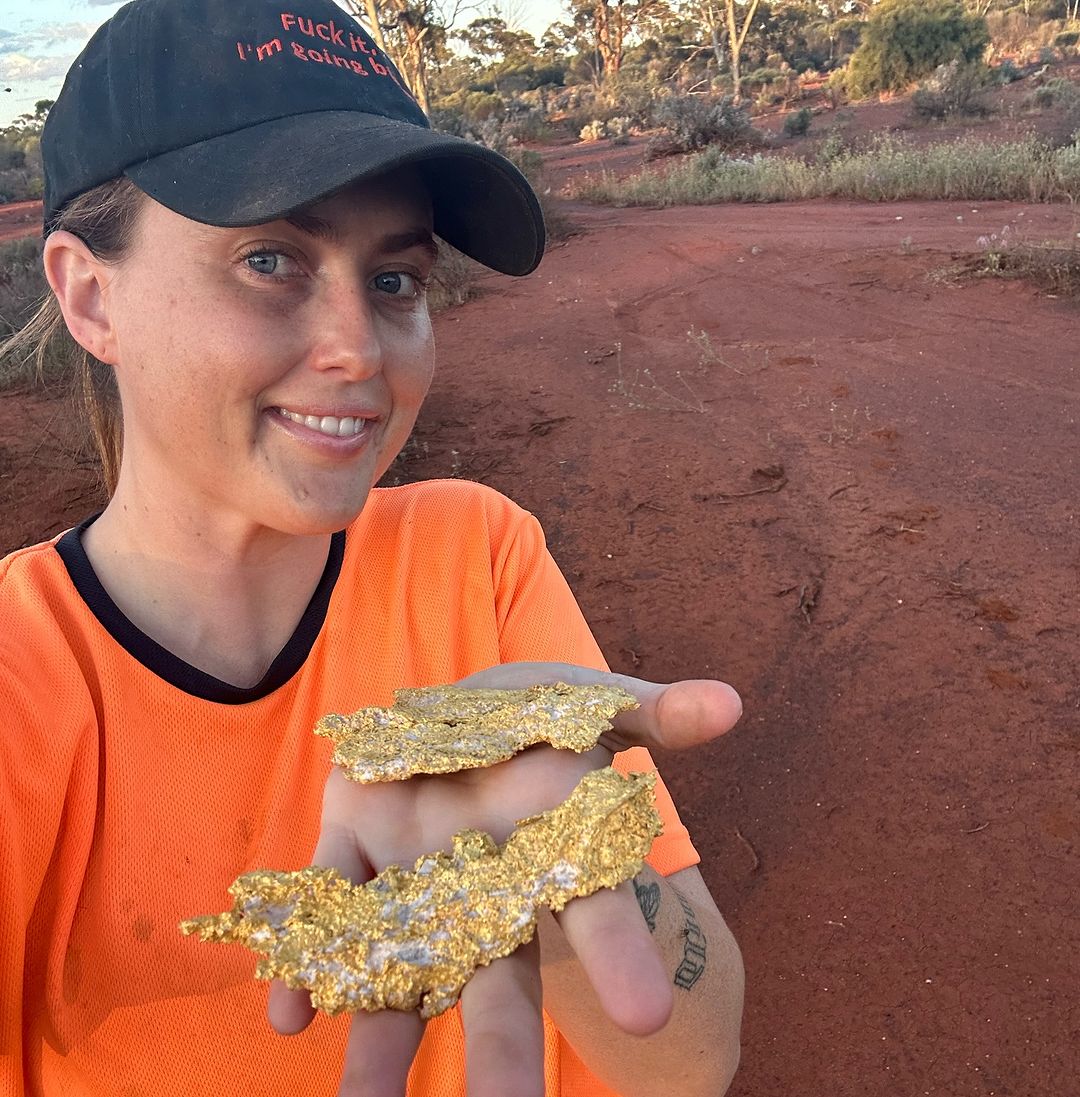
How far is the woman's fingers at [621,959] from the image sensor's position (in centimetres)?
74

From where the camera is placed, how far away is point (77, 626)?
1.27m

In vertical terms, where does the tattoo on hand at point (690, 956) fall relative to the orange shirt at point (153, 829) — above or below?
below

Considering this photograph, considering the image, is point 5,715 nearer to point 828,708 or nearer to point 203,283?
point 203,283

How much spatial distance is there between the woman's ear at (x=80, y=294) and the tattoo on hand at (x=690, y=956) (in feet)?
4.04

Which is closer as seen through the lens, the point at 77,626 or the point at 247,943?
the point at 247,943

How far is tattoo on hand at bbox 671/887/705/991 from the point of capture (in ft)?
4.02

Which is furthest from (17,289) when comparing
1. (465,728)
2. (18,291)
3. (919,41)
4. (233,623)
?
(919,41)

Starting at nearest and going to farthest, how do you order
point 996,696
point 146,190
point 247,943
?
point 247,943
point 146,190
point 996,696

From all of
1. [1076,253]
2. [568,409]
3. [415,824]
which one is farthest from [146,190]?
[1076,253]

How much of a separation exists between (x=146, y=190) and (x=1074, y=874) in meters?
2.77

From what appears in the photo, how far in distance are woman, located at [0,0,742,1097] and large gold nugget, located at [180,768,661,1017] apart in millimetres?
54

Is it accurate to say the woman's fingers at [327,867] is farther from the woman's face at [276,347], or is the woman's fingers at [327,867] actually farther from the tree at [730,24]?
the tree at [730,24]

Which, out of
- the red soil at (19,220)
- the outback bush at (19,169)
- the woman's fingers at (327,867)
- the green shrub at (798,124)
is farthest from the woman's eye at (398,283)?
the outback bush at (19,169)

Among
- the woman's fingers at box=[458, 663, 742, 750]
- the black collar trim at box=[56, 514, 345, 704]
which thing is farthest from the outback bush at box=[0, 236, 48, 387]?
the woman's fingers at box=[458, 663, 742, 750]
